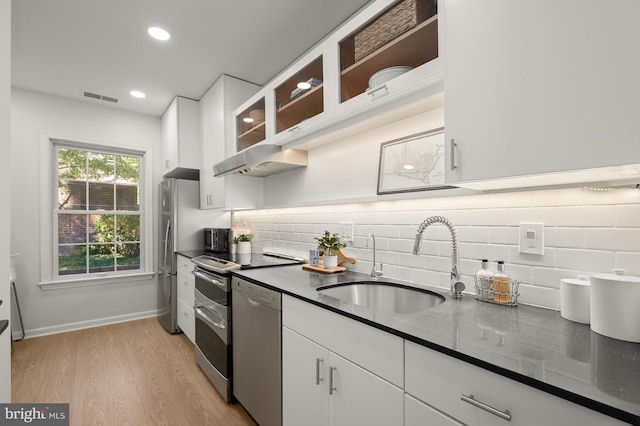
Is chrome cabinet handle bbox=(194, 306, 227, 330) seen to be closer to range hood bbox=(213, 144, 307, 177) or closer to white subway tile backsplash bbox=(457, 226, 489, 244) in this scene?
range hood bbox=(213, 144, 307, 177)

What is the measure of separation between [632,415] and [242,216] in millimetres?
3316

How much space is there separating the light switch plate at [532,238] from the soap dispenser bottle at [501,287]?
4.4 inches

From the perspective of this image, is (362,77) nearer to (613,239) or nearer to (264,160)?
(264,160)

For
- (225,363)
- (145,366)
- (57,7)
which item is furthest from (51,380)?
(57,7)

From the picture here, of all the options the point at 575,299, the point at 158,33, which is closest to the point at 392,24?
the point at 575,299

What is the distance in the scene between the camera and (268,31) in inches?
88.7

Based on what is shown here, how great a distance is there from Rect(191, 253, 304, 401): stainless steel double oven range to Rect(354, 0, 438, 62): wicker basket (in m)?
Answer: 1.53

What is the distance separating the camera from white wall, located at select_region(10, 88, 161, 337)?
129 inches

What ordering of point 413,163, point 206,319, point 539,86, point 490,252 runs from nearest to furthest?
point 539,86, point 490,252, point 413,163, point 206,319

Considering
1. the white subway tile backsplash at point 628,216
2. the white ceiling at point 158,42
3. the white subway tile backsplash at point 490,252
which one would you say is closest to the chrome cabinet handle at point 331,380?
the white subway tile backsplash at point 490,252

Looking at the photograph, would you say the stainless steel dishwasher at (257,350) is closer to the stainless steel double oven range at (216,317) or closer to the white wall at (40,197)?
the stainless steel double oven range at (216,317)

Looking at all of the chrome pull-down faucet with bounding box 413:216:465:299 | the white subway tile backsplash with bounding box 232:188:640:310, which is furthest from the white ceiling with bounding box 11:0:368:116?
the chrome pull-down faucet with bounding box 413:216:465:299

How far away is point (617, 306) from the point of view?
88 centimetres

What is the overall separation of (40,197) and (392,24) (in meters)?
3.97
